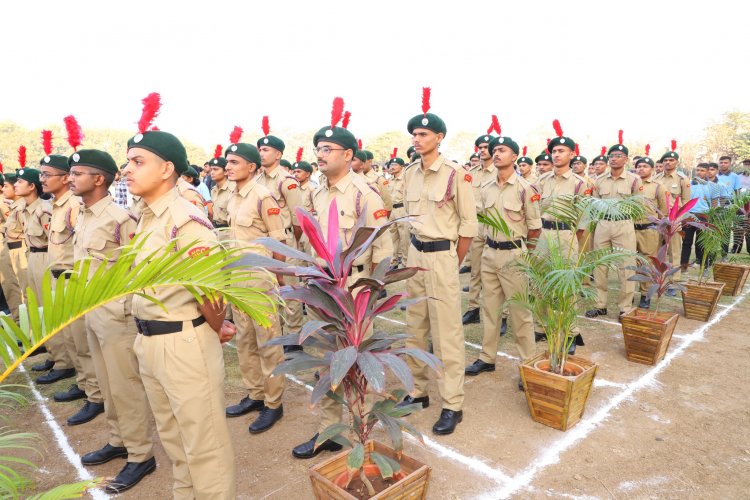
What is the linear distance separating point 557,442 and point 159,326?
2788mm

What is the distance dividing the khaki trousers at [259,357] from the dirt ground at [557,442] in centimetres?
24

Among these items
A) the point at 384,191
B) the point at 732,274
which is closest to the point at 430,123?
the point at 384,191

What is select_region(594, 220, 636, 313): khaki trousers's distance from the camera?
5949mm

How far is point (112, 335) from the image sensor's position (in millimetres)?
3045

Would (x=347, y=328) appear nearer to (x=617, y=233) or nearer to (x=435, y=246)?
(x=435, y=246)

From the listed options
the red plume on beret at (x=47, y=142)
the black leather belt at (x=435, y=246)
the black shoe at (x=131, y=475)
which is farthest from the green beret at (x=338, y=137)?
the red plume on beret at (x=47, y=142)

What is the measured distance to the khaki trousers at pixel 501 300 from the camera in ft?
13.9

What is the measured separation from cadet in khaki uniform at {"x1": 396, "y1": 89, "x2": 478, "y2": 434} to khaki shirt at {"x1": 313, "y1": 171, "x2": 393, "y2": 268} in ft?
1.10

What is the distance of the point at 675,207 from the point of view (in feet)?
16.7

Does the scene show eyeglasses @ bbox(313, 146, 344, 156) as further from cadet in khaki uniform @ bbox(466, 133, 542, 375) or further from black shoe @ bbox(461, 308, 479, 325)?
black shoe @ bbox(461, 308, 479, 325)

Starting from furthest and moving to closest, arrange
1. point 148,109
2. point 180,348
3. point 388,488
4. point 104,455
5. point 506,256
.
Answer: point 506,256 < point 104,455 < point 148,109 < point 180,348 < point 388,488

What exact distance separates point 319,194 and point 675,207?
4087 mm

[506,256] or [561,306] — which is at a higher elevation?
[506,256]

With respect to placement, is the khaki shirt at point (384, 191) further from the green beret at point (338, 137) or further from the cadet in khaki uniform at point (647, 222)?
the green beret at point (338, 137)
